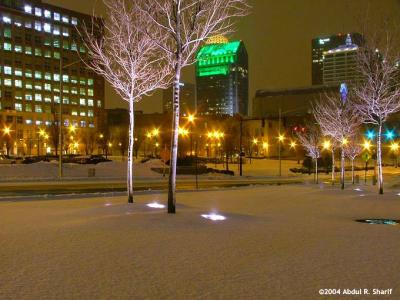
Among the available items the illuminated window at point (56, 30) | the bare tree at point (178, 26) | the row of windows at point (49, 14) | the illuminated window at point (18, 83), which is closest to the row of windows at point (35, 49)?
the illuminated window at point (56, 30)

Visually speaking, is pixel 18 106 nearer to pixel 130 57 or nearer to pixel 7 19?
pixel 7 19

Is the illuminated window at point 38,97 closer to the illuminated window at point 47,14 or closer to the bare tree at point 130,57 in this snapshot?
the illuminated window at point 47,14

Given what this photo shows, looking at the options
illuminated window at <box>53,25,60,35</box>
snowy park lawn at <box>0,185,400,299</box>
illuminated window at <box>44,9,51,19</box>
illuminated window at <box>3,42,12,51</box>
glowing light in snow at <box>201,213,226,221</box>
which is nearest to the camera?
snowy park lawn at <box>0,185,400,299</box>

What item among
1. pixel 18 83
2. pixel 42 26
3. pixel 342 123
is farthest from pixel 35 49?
pixel 342 123

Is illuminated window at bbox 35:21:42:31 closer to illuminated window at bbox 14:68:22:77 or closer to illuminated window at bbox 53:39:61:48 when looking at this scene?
illuminated window at bbox 53:39:61:48

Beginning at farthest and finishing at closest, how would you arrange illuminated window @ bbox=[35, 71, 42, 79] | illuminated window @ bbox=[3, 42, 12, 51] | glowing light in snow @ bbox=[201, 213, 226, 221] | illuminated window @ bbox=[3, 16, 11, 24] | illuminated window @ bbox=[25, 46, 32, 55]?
illuminated window @ bbox=[35, 71, 42, 79] < illuminated window @ bbox=[25, 46, 32, 55] < illuminated window @ bbox=[3, 42, 12, 51] < illuminated window @ bbox=[3, 16, 11, 24] < glowing light in snow @ bbox=[201, 213, 226, 221]

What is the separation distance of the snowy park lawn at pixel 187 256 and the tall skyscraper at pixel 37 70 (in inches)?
5422

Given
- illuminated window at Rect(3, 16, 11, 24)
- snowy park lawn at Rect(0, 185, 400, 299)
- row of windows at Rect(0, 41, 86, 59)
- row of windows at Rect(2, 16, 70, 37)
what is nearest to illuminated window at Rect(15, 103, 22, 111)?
row of windows at Rect(0, 41, 86, 59)

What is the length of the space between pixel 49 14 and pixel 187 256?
171893 millimetres

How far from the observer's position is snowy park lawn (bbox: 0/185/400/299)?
7586mm

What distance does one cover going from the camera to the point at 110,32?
2041cm

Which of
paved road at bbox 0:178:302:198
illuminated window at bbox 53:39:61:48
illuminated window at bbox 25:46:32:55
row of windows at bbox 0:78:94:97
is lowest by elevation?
paved road at bbox 0:178:302:198

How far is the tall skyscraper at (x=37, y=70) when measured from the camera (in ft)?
513

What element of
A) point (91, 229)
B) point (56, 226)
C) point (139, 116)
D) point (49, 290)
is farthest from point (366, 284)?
point (139, 116)
